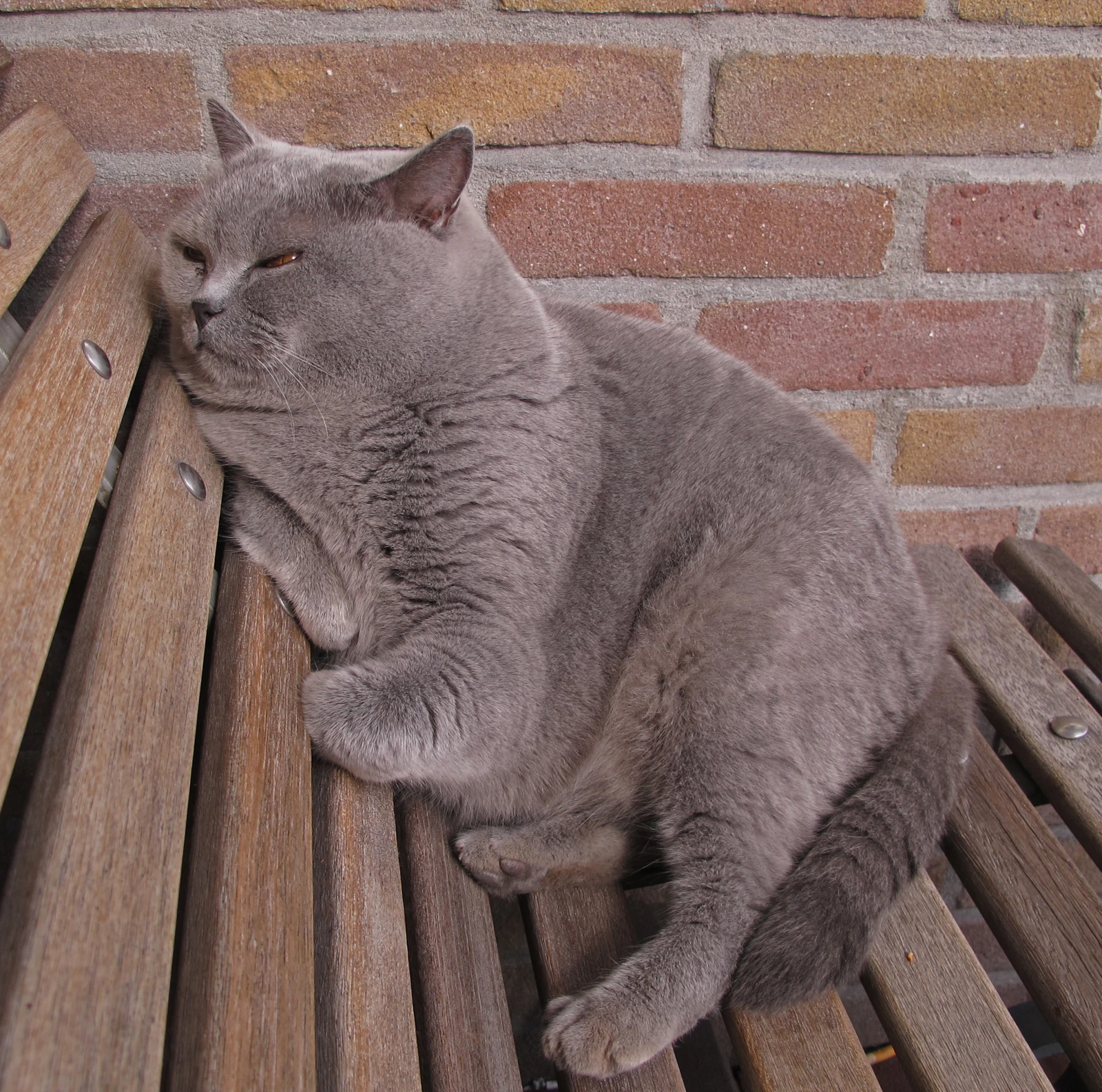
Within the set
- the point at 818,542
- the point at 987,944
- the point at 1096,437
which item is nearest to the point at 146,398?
the point at 818,542

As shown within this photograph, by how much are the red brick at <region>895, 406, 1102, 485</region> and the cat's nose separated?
3.54 feet

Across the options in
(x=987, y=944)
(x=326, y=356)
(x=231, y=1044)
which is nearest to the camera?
(x=231, y=1044)

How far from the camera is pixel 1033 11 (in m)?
1.26

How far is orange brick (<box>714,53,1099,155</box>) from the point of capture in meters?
1.24

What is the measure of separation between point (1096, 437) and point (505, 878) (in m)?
1.23

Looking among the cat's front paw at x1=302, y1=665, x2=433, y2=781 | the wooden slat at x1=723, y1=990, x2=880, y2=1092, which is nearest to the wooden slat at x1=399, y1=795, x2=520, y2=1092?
the cat's front paw at x1=302, y1=665, x2=433, y2=781

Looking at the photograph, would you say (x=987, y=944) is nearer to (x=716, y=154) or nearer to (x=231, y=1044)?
(x=716, y=154)

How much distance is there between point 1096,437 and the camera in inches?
58.6

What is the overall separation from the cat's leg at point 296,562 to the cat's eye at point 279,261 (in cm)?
24

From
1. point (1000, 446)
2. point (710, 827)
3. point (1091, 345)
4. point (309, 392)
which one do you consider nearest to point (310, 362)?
point (309, 392)

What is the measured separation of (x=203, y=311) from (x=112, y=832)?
1.93 ft

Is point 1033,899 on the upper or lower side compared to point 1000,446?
lower

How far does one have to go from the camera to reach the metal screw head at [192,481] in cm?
84

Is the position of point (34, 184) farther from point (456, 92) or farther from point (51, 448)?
point (456, 92)
